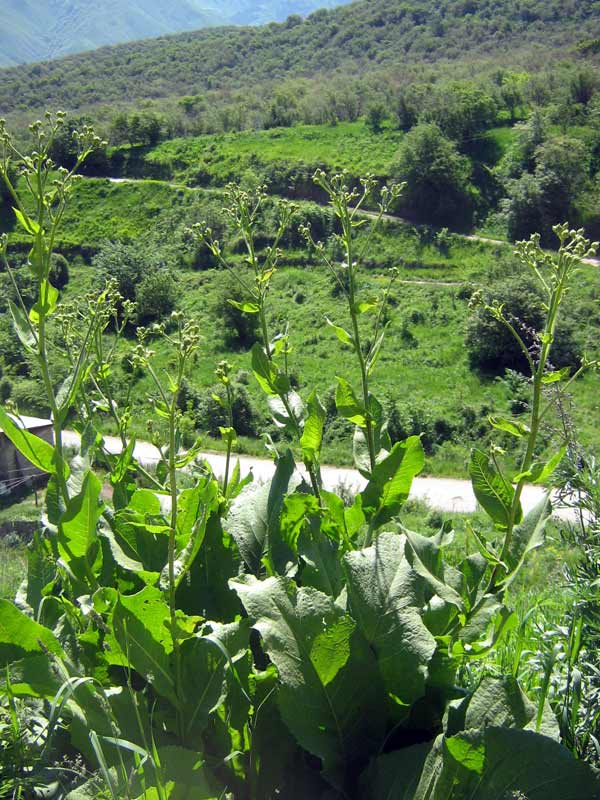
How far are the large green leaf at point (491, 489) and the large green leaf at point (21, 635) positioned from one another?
0.89m

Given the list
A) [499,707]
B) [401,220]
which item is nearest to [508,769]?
[499,707]

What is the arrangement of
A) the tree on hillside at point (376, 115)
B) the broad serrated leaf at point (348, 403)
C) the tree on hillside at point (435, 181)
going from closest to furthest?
the broad serrated leaf at point (348, 403) → the tree on hillside at point (435, 181) → the tree on hillside at point (376, 115)

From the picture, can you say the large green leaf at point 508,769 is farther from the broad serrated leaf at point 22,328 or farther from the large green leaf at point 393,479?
the broad serrated leaf at point 22,328

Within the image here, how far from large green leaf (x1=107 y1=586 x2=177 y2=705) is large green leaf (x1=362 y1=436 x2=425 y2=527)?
21.3 inches

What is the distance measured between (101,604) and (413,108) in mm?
59531

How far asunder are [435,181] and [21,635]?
153 feet

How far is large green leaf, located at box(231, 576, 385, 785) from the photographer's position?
143 cm

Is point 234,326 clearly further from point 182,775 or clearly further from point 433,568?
point 182,775

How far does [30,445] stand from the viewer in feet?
5.18

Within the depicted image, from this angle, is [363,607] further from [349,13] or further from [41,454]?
[349,13]

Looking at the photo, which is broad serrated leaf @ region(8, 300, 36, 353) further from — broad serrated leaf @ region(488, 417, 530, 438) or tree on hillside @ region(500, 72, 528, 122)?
tree on hillside @ region(500, 72, 528, 122)

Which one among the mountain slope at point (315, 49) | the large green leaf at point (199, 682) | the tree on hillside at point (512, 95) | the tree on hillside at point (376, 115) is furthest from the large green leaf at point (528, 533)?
the mountain slope at point (315, 49)

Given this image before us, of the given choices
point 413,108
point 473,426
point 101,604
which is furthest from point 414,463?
point 413,108

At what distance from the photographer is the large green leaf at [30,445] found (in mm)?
1510
